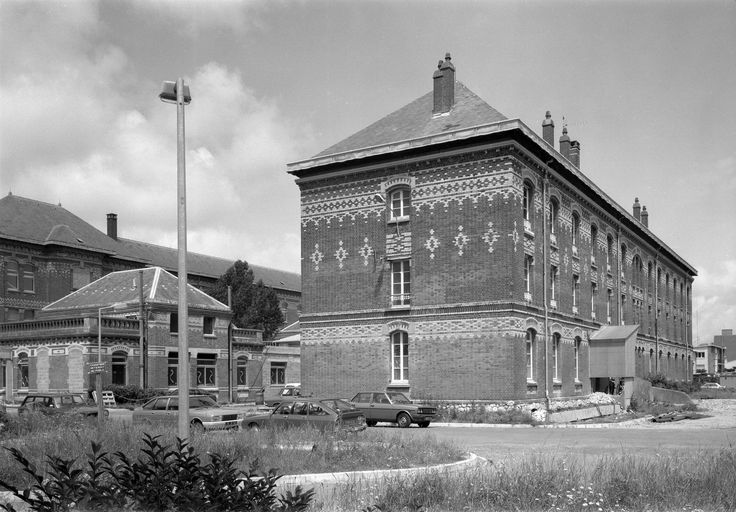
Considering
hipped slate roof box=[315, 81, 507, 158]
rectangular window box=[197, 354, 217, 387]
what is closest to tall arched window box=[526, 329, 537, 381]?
hipped slate roof box=[315, 81, 507, 158]

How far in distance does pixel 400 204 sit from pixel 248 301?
1417 inches

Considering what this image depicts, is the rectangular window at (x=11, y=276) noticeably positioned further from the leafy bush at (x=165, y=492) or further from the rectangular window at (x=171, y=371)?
the leafy bush at (x=165, y=492)

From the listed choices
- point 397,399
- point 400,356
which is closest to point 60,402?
point 397,399

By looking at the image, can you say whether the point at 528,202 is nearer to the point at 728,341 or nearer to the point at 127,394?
the point at 127,394

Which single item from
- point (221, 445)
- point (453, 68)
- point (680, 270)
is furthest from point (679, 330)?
point (221, 445)

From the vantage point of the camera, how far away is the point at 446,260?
33531mm

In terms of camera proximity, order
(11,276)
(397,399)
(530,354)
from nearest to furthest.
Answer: (397,399) → (530,354) → (11,276)

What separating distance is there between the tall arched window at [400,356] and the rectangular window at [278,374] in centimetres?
2599

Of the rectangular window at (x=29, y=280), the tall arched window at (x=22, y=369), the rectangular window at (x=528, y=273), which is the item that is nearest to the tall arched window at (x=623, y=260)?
the rectangular window at (x=528, y=273)

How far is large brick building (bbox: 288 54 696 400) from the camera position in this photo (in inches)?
1276

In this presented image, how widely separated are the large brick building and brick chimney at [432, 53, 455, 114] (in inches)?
2.6

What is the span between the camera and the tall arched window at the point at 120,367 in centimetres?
4556

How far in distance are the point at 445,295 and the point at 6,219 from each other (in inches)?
1645

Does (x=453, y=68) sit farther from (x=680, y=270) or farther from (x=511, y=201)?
(x=680, y=270)
